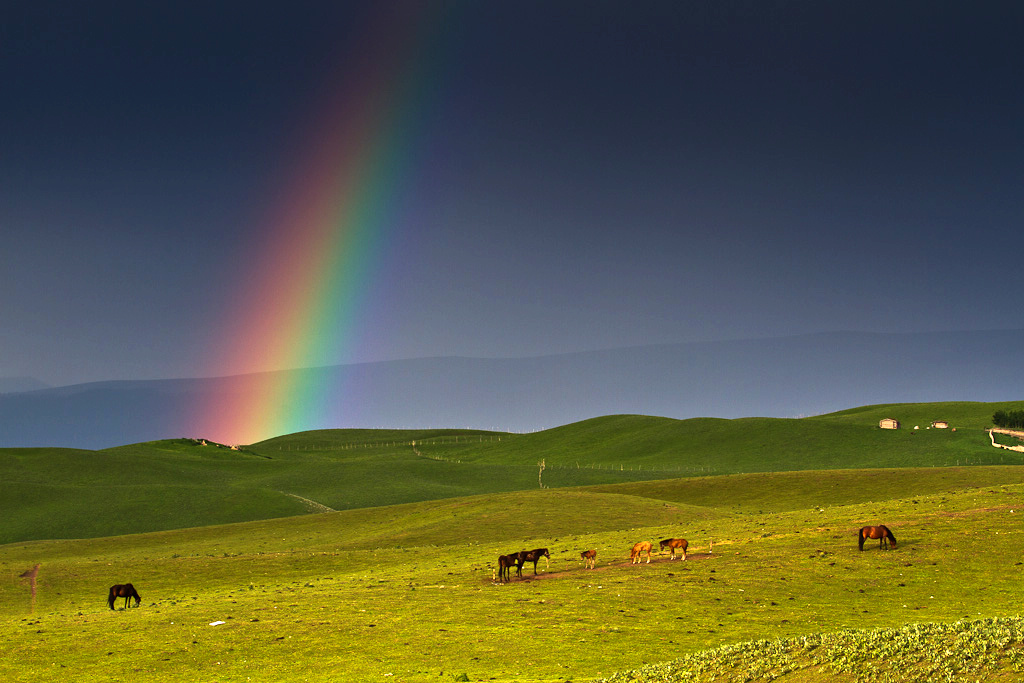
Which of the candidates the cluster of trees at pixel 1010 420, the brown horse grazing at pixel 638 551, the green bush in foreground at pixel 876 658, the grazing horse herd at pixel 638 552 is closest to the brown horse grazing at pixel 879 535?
the grazing horse herd at pixel 638 552

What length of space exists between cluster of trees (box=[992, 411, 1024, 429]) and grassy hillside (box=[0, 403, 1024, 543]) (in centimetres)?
883

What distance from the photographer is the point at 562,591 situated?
102 ft

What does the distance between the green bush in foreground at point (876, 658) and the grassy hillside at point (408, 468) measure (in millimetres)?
84256

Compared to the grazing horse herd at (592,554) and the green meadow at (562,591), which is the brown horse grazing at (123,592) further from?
the green meadow at (562,591)

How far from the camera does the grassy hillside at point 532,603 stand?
2180cm

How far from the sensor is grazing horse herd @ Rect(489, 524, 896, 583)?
3369 centimetres

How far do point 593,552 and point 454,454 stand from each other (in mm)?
145042

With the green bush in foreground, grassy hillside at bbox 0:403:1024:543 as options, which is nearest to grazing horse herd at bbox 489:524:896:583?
the green bush in foreground

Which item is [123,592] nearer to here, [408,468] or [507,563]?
[507,563]

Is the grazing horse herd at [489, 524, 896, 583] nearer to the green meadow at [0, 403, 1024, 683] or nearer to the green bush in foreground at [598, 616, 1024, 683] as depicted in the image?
the green meadow at [0, 403, 1024, 683]

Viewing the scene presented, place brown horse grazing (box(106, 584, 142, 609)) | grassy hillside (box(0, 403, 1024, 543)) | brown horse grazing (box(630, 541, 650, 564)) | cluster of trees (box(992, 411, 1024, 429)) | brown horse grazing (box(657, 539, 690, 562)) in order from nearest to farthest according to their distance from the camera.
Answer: brown horse grazing (box(630, 541, 650, 564))
brown horse grazing (box(657, 539, 690, 562))
brown horse grazing (box(106, 584, 142, 609))
grassy hillside (box(0, 403, 1024, 543))
cluster of trees (box(992, 411, 1024, 429))

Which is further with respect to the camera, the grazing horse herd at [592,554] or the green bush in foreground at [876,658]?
the grazing horse herd at [592,554]

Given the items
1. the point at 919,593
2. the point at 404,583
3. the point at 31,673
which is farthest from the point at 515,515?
the point at 31,673

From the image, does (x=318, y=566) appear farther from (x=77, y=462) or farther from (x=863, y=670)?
(x=77, y=462)
